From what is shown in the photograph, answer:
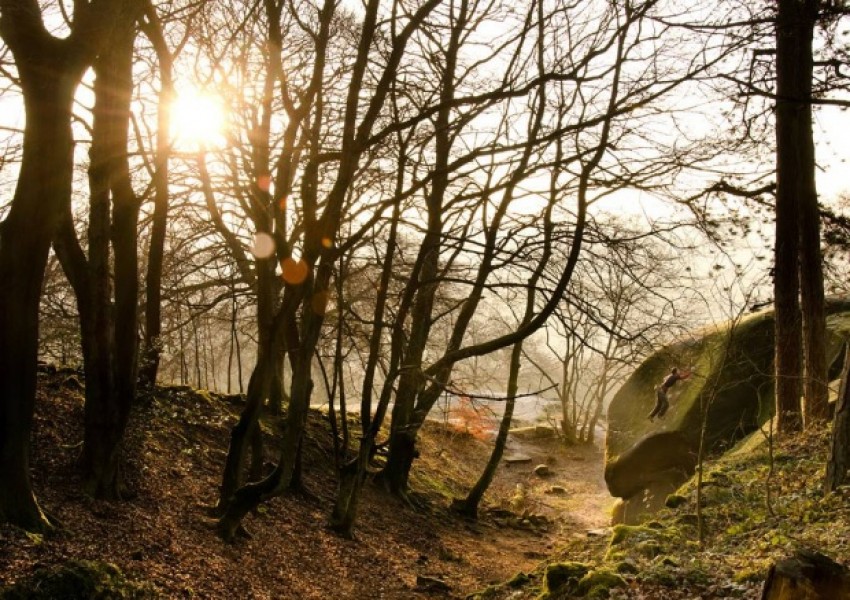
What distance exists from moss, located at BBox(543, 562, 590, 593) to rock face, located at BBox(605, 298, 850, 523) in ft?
18.9

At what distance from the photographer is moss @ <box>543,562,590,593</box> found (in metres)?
5.66

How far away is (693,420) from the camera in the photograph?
11.3m

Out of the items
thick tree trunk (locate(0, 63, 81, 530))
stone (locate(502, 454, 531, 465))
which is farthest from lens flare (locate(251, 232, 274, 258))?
stone (locate(502, 454, 531, 465))

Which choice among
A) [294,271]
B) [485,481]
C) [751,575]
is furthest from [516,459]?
[751,575]

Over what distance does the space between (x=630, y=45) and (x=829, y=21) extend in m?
3.98

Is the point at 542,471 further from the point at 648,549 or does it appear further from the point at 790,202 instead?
the point at 648,549

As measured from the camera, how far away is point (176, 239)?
1135cm

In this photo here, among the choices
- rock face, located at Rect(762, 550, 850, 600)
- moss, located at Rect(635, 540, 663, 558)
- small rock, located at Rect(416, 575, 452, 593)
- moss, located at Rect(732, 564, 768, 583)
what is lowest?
small rock, located at Rect(416, 575, 452, 593)

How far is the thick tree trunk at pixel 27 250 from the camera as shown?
4.70 m

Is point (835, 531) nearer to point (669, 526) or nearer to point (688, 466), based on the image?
point (669, 526)

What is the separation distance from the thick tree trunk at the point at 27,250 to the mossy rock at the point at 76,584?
0.78 m

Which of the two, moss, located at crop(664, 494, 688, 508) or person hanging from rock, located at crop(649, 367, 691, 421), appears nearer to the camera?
moss, located at crop(664, 494, 688, 508)

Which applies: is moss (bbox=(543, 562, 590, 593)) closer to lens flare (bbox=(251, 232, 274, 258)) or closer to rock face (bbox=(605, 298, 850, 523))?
lens flare (bbox=(251, 232, 274, 258))

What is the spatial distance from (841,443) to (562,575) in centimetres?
281
